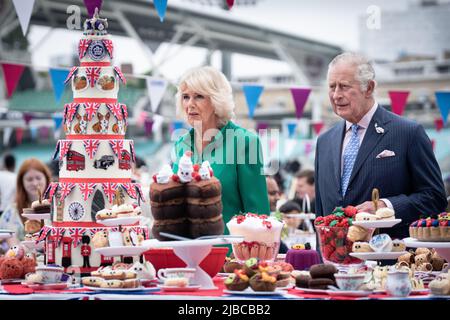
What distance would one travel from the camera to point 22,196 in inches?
324

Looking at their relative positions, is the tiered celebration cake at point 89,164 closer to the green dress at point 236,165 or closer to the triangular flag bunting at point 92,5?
the green dress at point 236,165

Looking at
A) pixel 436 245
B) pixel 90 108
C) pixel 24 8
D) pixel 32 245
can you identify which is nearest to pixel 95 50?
pixel 90 108

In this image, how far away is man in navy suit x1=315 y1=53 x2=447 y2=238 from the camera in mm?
5375

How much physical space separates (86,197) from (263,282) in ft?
3.61

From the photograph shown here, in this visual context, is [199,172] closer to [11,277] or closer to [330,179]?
[11,277]

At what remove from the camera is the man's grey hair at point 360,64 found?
5402 mm

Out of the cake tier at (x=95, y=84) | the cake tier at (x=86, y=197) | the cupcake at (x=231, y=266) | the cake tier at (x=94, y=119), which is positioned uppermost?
the cake tier at (x=95, y=84)

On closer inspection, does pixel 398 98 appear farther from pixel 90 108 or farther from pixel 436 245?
pixel 436 245

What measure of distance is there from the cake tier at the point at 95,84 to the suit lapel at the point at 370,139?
149 centimetres

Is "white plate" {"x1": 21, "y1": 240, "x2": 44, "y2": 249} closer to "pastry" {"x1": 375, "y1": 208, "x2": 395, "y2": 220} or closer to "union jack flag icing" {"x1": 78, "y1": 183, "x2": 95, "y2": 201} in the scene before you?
"union jack flag icing" {"x1": 78, "y1": 183, "x2": 95, "y2": 201}

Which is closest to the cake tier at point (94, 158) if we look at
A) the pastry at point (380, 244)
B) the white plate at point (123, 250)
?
the white plate at point (123, 250)

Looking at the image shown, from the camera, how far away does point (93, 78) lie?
4.64 metres

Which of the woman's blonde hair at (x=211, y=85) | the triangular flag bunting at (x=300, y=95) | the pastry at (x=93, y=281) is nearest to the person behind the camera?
the pastry at (x=93, y=281)
